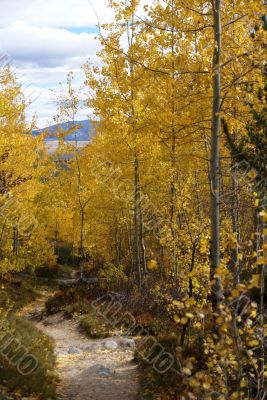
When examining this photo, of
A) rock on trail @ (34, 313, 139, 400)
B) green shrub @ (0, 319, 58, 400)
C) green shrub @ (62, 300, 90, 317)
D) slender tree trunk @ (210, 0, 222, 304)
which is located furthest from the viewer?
green shrub @ (62, 300, 90, 317)

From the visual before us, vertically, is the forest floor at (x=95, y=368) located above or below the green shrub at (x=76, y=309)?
above

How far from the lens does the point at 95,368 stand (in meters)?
9.77

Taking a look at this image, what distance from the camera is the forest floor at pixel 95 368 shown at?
27.6 feet

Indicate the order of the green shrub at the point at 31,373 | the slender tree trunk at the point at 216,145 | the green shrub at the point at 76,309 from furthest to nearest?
1. the green shrub at the point at 76,309
2. the green shrub at the point at 31,373
3. the slender tree trunk at the point at 216,145

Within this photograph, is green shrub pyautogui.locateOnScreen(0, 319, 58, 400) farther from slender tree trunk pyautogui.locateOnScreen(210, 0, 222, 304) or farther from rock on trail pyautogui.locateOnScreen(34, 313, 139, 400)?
slender tree trunk pyautogui.locateOnScreen(210, 0, 222, 304)

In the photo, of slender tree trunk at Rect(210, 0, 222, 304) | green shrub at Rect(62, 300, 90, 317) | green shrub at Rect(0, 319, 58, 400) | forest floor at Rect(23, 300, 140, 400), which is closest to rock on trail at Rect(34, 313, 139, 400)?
forest floor at Rect(23, 300, 140, 400)

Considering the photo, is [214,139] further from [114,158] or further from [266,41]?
[114,158]

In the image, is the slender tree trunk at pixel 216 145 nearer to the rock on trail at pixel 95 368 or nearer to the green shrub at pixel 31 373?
the rock on trail at pixel 95 368

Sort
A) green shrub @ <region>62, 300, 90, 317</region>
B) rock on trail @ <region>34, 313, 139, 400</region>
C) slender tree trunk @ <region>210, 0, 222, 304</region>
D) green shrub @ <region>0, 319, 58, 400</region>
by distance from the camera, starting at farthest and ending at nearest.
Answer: green shrub @ <region>62, 300, 90, 317</region> < rock on trail @ <region>34, 313, 139, 400</region> < green shrub @ <region>0, 319, 58, 400</region> < slender tree trunk @ <region>210, 0, 222, 304</region>

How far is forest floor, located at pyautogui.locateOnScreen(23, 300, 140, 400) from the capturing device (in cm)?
842

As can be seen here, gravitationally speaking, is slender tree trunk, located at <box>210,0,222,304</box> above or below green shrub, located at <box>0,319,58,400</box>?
above

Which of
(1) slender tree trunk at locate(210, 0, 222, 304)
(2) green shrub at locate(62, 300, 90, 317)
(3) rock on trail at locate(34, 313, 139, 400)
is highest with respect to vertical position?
(1) slender tree trunk at locate(210, 0, 222, 304)

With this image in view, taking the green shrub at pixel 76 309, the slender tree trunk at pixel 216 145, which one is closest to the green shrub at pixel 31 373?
the slender tree trunk at pixel 216 145

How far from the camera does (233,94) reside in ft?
23.8
